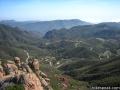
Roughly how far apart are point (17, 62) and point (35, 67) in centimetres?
1515

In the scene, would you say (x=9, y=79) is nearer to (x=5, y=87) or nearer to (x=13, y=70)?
(x=5, y=87)

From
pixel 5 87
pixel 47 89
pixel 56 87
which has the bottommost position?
pixel 56 87

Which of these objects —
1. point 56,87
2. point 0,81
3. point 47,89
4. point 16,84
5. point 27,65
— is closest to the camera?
point 16,84

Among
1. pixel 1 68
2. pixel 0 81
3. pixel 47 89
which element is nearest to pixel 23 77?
pixel 0 81

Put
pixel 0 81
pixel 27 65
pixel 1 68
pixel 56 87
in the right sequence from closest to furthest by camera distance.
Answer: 1. pixel 0 81
2. pixel 1 68
3. pixel 27 65
4. pixel 56 87

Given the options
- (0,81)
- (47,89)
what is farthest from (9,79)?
(47,89)

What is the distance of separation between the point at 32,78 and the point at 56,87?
261 feet

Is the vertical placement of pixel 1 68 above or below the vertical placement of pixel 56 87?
above

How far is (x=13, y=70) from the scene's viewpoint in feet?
536

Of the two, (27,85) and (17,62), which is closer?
(27,85)

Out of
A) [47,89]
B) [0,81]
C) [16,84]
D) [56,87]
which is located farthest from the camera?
[56,87]

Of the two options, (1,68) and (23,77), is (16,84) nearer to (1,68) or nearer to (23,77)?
(23,77)

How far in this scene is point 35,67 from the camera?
18000cm

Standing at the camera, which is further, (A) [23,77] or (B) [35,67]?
(B) [35,67]
